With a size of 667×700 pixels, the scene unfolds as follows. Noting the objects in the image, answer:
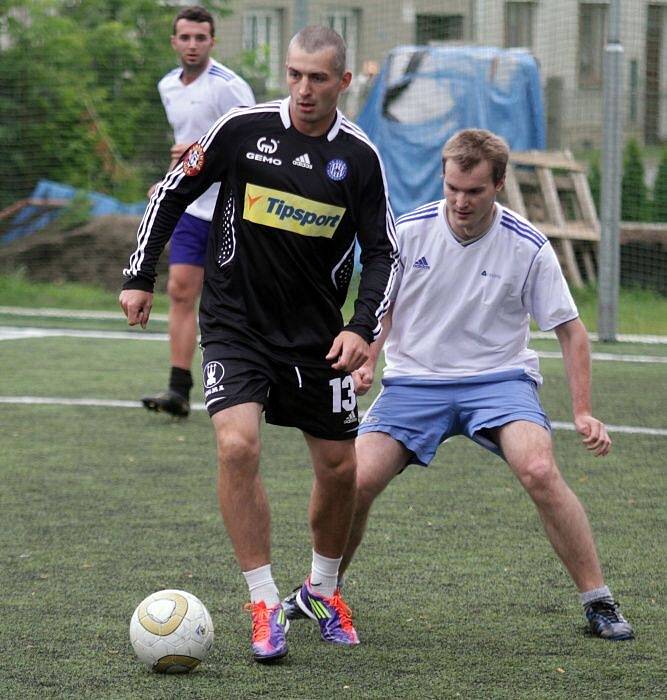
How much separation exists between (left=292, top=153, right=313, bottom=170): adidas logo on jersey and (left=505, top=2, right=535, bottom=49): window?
1220 cm

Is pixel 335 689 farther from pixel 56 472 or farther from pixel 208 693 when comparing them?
pixel 56 472

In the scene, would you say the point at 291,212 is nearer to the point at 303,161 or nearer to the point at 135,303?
the point at 303,161

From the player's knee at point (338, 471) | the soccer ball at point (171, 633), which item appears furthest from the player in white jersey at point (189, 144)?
the soccer ball at point (171, 633)

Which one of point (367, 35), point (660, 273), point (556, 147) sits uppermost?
point (367, 35)

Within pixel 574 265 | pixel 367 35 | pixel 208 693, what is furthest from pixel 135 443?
pixel 367 35

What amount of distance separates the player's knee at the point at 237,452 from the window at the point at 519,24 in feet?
41.1

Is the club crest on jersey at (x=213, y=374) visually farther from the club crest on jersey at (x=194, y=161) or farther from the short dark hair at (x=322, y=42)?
the short dark hair at (x=322, y=42)

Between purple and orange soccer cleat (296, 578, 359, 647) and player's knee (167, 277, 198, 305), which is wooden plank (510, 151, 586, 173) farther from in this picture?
purple and orange soccer cleat (296, 578, 359, 647)

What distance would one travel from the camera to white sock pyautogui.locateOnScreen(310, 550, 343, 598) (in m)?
4.60

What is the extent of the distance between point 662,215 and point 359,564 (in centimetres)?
1006

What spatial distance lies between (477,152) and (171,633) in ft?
5.76

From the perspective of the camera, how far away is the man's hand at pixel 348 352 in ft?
13.8

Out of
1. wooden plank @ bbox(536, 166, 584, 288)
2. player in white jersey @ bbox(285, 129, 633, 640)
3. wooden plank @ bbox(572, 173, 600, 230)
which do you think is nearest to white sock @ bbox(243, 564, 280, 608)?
player in white jersey @ bbox(285, 129, 633, 640)

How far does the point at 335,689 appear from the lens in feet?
12.9
